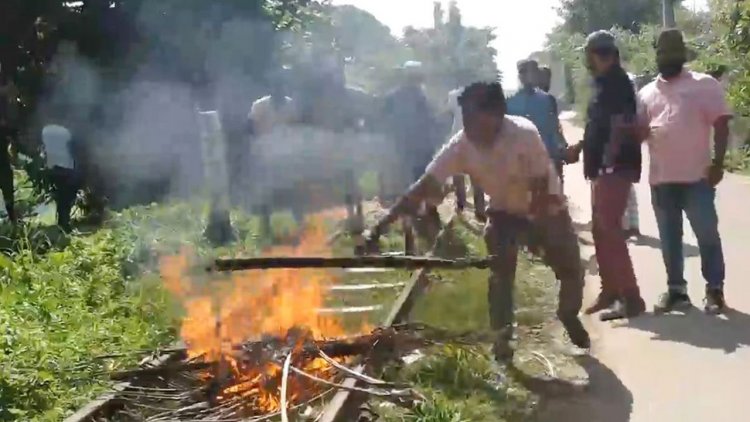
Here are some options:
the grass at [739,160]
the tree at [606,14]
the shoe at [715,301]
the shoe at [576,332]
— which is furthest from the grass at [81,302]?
the tree at [606,14]

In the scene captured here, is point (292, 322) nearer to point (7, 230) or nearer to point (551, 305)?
point (551, 305)

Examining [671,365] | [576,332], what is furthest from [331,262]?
[671,365]

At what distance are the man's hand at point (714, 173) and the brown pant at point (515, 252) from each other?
1409mm

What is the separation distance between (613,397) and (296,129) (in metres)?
8.17

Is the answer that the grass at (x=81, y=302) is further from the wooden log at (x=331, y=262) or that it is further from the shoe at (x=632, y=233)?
the shoe at (x=632, y=233)

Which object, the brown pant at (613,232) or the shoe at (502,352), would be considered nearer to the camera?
the shoe at (502,352)

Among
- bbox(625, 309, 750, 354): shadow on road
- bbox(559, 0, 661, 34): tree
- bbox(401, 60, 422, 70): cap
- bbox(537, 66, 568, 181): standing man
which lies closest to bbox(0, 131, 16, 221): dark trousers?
bbox(401, 60, 422, 70): cap

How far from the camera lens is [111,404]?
192 inches

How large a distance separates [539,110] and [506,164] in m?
3.84

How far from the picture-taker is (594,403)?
5320 millimetres

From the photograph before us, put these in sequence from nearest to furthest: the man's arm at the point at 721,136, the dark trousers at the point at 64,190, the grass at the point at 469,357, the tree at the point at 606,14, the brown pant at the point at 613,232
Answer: the grass at the point at 469,357 → the man's arm at the point at 721,136 → the brown pant at the point at 613,232 → the dark trousers at the point at 64,190 → the tree at the point at 606,14

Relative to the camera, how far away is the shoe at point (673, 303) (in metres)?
7.03

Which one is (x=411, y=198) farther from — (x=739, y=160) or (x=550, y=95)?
(x=739, y=160)

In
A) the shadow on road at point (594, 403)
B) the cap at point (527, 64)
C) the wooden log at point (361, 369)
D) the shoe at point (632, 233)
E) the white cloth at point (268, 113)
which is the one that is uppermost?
the cap at point (527, 64)
